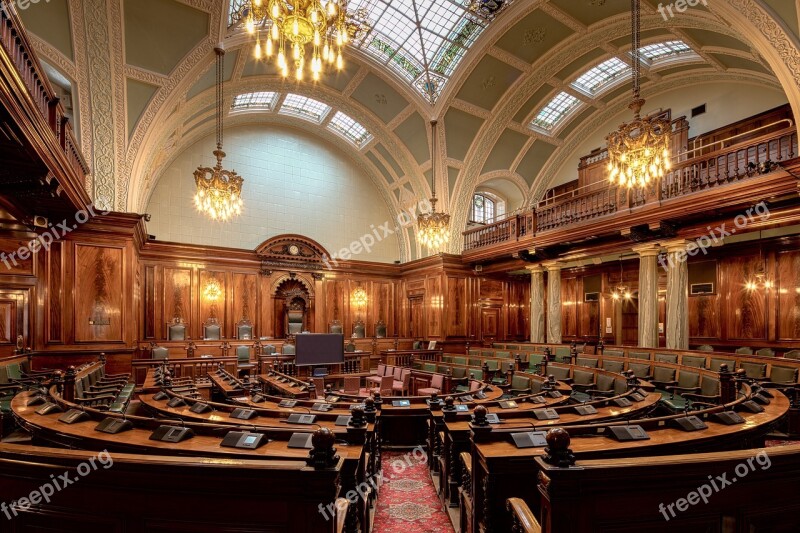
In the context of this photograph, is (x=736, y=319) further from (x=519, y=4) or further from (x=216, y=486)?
(x=216, y=486)

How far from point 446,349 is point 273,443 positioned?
1222cm

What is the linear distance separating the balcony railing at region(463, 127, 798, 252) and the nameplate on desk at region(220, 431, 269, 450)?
9.30 meters

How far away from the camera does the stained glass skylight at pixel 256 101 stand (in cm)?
1368

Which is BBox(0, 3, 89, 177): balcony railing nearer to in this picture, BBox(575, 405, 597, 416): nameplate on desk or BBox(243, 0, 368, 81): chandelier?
BBox(243, 0, 368, 81): chandelier

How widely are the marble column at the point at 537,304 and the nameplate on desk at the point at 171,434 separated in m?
12.1

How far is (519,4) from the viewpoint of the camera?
1078cm

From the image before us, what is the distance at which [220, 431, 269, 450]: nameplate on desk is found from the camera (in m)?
2.80

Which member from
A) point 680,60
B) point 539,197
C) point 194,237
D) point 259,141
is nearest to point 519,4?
point 680,60

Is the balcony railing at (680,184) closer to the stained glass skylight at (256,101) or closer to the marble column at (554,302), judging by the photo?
the marble column at (554,302)

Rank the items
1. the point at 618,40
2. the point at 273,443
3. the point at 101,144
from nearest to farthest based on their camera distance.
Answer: the point at 273,443, the point at 101,144, the point at 618,40

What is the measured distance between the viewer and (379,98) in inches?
548

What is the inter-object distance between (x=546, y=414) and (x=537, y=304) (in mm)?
10337

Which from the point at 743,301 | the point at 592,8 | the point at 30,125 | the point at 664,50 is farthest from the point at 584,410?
the point at 664,50

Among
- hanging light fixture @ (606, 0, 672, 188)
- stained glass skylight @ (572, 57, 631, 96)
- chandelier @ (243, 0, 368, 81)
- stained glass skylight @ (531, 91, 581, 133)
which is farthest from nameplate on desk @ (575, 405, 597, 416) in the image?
stained glass skylight @ (531, 91, 581, 133)
